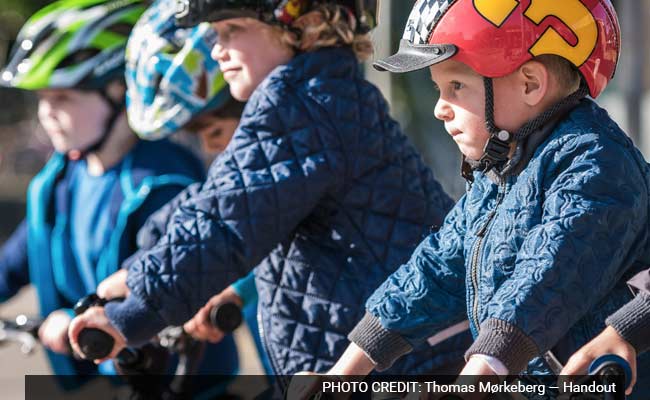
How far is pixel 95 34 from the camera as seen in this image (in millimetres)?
5438

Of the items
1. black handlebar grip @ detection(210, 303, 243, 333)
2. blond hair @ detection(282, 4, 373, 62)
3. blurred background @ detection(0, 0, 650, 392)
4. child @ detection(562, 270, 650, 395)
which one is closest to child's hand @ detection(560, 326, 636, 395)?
child @ detection(562, 270, 650, 395)

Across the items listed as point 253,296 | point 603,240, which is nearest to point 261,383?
Result: point 253,296

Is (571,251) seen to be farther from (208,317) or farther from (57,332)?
(57,332)

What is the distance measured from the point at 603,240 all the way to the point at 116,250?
2799mm

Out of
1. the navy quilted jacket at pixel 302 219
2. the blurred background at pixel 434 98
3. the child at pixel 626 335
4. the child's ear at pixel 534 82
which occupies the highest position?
the child's ear at pixel 534 82

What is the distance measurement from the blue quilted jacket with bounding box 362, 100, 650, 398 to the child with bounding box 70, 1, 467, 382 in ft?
1.85

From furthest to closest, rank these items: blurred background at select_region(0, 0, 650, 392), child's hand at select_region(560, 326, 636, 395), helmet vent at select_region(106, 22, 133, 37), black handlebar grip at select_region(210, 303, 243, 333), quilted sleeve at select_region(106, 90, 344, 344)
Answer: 1. blurred background at select_region(0, 0, 650, 392)
2. helmet vent at select_region(106, 22, 133, 37)
3. black handlebar grip at select_region(210, 303, 243, 333)
4. quilted sleeve at select_region(106, 90, 344, 344)
5. child's hand at select_region(560, 326, 636, 395)

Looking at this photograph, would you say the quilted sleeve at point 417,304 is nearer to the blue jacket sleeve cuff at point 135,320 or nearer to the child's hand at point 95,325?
the blue jacket sleeve cuff at point 135,320

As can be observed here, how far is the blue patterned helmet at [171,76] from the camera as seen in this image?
482 cm

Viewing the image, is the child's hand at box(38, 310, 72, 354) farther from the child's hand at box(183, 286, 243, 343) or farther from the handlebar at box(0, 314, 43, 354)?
the child's hand at box(183, 286, 243, 343)

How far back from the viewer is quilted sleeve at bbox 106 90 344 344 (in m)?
3.61

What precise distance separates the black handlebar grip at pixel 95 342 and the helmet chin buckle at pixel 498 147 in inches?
53.7

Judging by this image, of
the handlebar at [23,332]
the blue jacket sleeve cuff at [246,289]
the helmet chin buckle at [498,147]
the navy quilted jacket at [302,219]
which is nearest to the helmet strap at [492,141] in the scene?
the helmet chin buckle at [498,147]

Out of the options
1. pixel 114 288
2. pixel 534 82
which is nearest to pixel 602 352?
pixel 534 82
